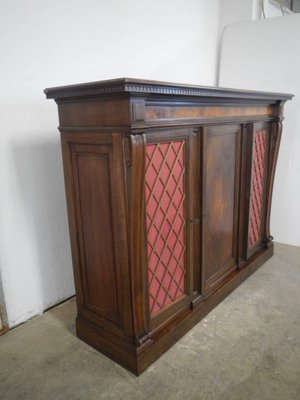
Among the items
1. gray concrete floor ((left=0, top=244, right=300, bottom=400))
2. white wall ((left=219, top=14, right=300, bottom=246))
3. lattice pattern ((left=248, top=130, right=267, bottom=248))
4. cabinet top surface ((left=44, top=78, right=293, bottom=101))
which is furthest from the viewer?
white wall ((left=219, top=14, right=300, bottom=246))

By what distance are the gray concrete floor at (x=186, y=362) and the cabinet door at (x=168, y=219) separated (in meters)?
0.29

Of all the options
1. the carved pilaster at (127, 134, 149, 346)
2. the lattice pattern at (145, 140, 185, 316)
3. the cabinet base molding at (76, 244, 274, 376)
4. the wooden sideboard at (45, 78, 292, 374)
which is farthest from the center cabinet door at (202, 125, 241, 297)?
the carved pilaster at (127, 134, 149, 346)

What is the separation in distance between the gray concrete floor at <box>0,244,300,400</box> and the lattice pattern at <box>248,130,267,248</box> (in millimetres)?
661

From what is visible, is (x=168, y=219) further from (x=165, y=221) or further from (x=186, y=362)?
(x=186, y=362)

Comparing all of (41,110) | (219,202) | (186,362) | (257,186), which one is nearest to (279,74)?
(257,186)

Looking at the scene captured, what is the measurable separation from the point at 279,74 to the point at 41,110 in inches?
89.1

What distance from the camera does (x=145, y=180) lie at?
1546 mm

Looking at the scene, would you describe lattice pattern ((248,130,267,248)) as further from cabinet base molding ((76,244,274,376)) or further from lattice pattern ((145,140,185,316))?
lattice pattern ((145,140,185,316))

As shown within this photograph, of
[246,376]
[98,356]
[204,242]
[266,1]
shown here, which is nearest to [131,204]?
[204,242]

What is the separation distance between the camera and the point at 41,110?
6.76 ft

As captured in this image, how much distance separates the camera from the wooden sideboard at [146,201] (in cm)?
A: 148

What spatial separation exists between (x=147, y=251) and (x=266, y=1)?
3.37m

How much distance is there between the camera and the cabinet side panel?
1.62 meters

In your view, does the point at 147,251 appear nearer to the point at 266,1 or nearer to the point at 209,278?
the point at 209,278
